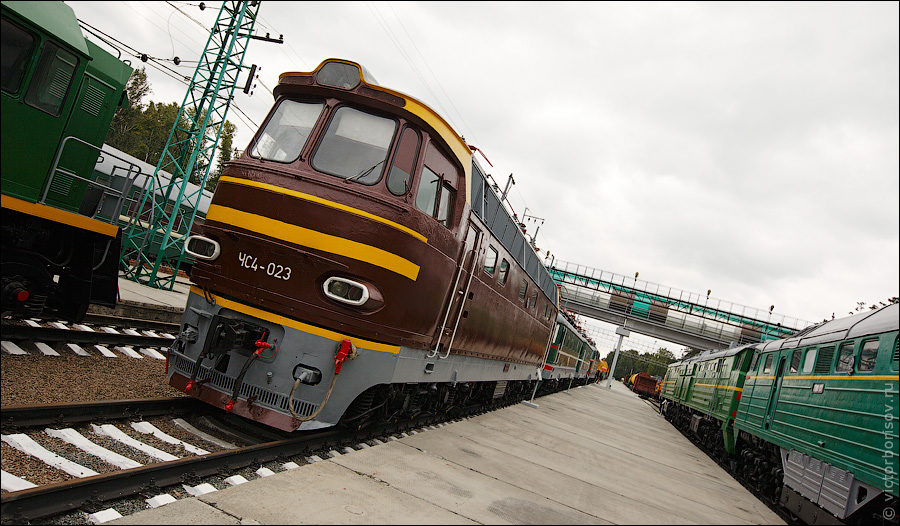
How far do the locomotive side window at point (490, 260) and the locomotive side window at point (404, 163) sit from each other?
2.87 m

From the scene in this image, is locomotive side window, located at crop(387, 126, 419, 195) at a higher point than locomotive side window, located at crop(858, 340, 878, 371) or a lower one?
higher

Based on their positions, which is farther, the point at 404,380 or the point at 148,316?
the point at 148,316

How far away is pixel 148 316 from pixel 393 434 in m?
7.48

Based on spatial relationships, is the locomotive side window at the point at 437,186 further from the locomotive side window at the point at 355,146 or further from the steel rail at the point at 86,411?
the steel rail at the point at 86,411

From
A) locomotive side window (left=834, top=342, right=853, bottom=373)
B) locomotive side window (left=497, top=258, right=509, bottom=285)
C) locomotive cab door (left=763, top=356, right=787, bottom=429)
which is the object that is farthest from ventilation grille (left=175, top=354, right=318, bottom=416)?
locomotive cab door (left=763, top=356, right=787, bottom=429)

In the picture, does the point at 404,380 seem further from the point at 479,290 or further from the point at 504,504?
the point at 479,290

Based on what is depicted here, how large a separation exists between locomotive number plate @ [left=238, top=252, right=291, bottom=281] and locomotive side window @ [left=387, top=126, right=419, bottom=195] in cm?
145

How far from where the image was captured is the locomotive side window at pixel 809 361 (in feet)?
30.9

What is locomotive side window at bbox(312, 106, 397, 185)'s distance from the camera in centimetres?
618

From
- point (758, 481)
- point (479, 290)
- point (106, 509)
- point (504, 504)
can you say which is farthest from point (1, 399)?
point (758, 481)

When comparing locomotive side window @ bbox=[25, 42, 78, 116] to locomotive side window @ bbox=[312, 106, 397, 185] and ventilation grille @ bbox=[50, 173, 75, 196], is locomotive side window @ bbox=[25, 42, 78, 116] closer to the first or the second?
ventilation grille @ bbox=[50, 173, 75, 196]

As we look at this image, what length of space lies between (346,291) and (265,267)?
91 centimetres

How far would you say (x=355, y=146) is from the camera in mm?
6324

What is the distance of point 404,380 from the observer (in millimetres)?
6750
